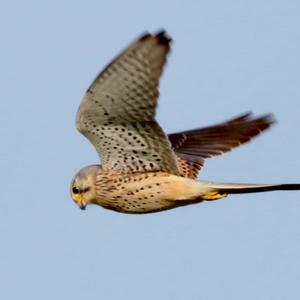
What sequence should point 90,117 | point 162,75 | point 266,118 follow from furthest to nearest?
point 266,118, point 90,117, point 162,75

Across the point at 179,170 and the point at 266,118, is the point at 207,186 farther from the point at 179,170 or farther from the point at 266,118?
the point at 266,118

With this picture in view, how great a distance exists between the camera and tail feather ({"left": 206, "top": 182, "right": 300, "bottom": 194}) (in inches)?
368

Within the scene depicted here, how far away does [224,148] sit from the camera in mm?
11289

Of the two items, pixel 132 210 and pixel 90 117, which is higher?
pixel 90 117

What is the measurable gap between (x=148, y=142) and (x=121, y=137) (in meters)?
0.24

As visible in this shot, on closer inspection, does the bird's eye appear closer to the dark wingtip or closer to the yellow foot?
the yellow foot

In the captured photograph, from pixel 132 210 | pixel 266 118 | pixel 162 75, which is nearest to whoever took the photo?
pixel 162 75

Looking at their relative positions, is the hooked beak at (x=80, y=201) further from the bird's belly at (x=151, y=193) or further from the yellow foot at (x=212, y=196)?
the yellow foot at (x=212, y=196)

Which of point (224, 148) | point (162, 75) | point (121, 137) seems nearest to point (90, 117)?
point (121, 137)

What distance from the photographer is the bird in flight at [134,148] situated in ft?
28.6

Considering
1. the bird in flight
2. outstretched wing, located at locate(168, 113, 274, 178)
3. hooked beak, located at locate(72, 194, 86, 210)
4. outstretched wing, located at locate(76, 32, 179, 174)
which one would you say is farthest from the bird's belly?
outstretched wing, located at locate(168, 113, 274, 178)

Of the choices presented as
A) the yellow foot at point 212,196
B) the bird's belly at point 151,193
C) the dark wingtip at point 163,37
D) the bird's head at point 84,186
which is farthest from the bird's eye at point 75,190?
the dark wingtip at point 163,37

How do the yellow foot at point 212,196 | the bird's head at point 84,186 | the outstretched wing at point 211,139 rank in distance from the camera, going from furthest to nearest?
the outstretched wing at point 211,139 → the bird's head at point 84,186 → the yellow foot at point 212,196

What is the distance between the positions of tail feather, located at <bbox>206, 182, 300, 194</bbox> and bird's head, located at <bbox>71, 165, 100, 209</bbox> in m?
1.15
